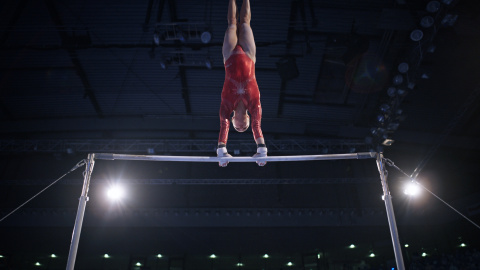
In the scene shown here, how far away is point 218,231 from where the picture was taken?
47.2ft

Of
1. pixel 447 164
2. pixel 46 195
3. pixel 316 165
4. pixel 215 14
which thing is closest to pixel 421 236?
pixel 447 164

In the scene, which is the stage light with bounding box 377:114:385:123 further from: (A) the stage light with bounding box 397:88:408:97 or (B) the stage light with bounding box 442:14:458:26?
(B) the stage light with bounding box 442:14:458:26

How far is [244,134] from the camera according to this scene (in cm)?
1493

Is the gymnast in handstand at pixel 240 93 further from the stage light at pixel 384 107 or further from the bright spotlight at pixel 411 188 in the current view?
the stage light at pixel 384 107

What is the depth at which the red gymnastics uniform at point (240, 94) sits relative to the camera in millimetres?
4945

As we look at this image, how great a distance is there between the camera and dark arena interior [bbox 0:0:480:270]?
10031 mm

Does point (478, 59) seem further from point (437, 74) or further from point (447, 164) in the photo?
point (447, 164)

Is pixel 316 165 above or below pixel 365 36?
below

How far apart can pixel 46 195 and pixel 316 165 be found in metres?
13.6

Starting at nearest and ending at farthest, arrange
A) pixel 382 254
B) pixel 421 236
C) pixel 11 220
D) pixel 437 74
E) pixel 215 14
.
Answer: pixel 215 14
pixel 437 74
pixel 11 220
pixel 421 236
pixel 382 254

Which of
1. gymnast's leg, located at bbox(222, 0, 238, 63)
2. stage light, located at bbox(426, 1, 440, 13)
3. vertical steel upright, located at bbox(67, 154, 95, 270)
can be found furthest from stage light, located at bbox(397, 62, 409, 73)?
vertical steel upright, located at bbox(67, 154, 95, 270)

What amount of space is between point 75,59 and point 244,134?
25.8 feet

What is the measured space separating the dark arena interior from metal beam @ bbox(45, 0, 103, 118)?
49 mm

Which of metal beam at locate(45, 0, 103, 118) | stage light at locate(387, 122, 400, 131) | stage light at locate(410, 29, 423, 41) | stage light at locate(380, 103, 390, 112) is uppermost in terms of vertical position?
metal beam at locate(45, 0, 103, 118)
